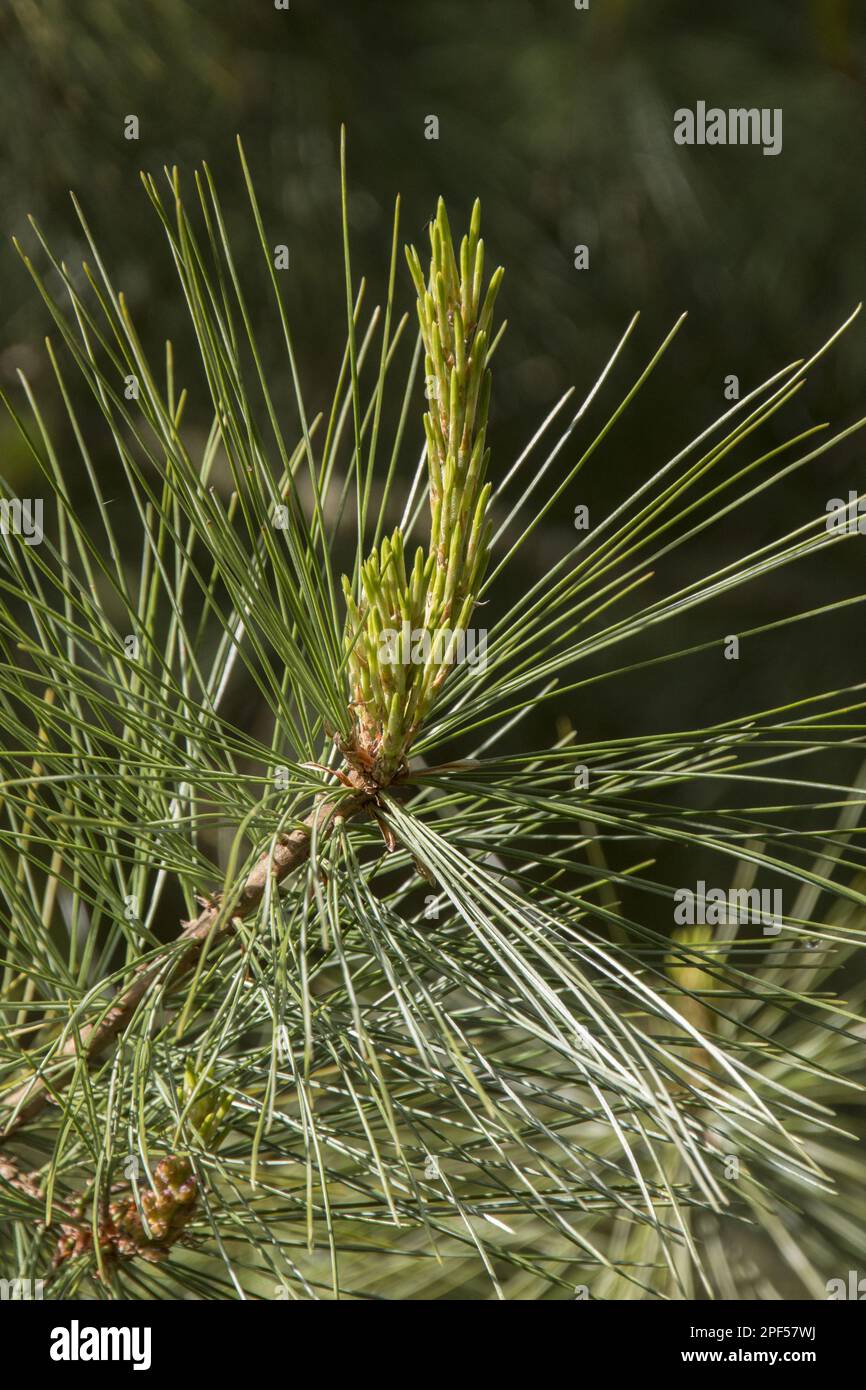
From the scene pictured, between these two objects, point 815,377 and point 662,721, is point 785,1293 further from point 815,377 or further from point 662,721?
point 815,377

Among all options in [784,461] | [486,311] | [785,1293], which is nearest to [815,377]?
[784,461]

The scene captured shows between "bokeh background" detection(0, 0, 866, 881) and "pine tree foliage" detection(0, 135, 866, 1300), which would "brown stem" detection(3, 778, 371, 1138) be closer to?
"pine tree foliage" detection(0, 135, 866, 1300)

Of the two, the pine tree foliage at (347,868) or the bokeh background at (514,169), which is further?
the bokeh background at (514,169)

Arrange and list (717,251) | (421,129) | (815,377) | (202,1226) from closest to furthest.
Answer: (202,1226), (421,129), (717,251), (815,377)

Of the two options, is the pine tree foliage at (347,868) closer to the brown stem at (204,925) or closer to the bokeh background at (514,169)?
the brown stem at (204,925)

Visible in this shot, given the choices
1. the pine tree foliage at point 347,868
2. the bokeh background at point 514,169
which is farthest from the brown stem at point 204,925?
the bokeh background at point 514,169

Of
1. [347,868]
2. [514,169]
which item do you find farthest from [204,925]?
[514,169]

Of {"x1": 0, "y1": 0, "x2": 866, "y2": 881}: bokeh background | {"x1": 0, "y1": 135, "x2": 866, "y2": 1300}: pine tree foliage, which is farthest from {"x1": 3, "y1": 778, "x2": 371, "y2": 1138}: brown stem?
{"x1": 0, "y1": 0, "x2": 866, "y2": 881}: bokeh background

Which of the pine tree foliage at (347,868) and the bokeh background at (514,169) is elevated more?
the bokeh background at (514,169)
